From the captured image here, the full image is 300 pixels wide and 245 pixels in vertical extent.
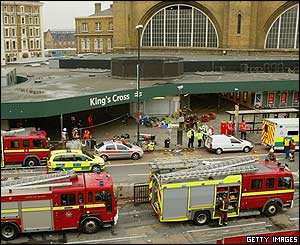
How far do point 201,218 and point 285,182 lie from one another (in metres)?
3.79

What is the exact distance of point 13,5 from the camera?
293ft

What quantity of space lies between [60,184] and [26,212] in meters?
1.45

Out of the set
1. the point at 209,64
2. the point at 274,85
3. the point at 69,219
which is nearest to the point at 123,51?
the point at 209,64

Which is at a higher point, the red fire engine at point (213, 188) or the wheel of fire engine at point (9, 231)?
the red fire engine at point (213, 188)

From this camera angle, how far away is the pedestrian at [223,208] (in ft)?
50.5

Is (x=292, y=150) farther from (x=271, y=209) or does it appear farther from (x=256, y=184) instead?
(x=256, y=184)

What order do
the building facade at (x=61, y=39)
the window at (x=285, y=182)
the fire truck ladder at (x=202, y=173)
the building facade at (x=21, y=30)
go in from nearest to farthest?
the fire truck ladder at (x=202, y=173), the window at (x=285, y=182), the building facade at (x=21, y=30), the building facade at (x=61, y=39)

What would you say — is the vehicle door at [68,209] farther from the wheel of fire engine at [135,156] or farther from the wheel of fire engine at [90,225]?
the wheel of fire engine at [135,156]

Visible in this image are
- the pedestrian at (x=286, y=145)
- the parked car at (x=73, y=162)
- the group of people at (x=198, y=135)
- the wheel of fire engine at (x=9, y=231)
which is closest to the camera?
the wheel of fire engine at (x=9, y=231)

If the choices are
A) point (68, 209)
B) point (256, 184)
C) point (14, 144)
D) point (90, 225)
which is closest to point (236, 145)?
point (256, 184)

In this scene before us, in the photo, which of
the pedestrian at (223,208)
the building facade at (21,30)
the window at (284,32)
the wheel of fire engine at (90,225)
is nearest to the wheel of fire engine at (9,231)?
the wheel of fire engine at (90,225)

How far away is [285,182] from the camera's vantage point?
16.5 meters

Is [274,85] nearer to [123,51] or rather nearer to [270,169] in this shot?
[270,169]

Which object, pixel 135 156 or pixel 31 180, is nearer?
pixel 31 180
